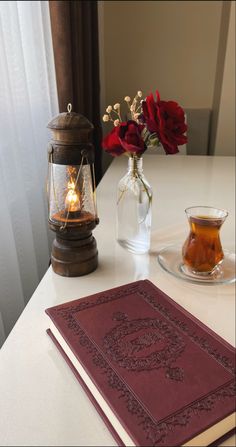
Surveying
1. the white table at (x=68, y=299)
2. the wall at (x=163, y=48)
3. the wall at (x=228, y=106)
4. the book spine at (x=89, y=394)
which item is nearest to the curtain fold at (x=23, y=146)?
the white table at (x=68, y=299)

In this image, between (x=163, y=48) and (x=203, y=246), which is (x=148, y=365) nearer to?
(x=203, y=246)

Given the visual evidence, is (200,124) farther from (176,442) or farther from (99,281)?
(176,442)

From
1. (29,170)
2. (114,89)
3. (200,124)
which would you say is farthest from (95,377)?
(114,89)

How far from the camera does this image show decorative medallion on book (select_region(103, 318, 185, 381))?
52 centimetres

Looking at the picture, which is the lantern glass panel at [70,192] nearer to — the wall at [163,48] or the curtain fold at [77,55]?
the curtain fold at [77,55]

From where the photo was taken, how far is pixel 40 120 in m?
1.29

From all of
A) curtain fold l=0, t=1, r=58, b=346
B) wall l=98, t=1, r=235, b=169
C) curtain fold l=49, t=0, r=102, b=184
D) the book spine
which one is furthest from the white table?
wall l=98, t=1, r=235, b=169

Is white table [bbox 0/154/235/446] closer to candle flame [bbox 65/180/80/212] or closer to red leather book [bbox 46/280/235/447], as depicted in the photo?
red leather book [bbox 46/280/235/447]

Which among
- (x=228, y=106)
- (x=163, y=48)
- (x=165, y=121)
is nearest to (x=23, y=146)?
(x=165, y=121)

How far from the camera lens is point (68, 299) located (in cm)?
71

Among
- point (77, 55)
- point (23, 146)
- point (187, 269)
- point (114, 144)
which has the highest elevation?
point (77, 55)

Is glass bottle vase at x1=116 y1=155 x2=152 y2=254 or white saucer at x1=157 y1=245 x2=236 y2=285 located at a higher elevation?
glass bottle vase at x1=116 y1=155 x2=152 y2=254

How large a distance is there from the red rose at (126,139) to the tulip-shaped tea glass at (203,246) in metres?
0.19

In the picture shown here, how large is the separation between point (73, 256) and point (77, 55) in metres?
1.03
